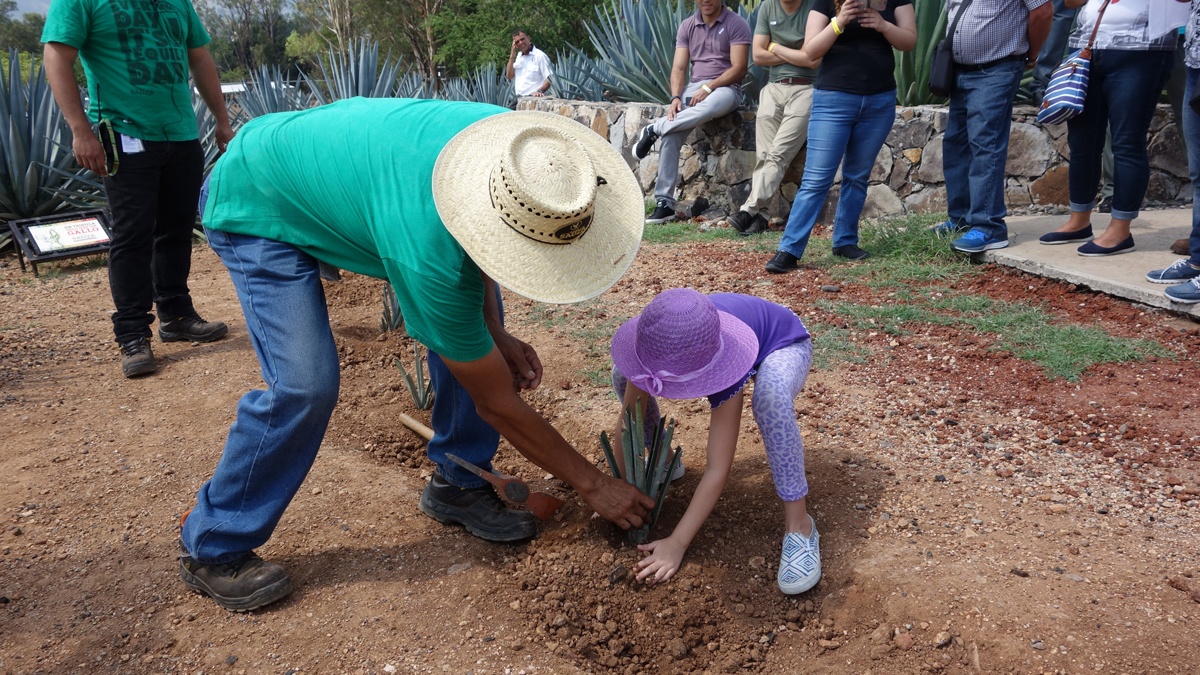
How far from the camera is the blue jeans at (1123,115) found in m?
3.89

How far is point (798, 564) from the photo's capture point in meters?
2.13

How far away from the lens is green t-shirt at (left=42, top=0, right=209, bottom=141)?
3525mm

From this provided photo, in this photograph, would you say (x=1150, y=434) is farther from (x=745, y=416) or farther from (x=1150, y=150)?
(x=1150, y=150)

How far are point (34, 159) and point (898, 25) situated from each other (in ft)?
21.1

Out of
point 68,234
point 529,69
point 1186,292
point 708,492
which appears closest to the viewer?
point 708,492

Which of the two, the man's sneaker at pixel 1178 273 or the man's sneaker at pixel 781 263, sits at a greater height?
the man's sneaker at pixel 1178 273

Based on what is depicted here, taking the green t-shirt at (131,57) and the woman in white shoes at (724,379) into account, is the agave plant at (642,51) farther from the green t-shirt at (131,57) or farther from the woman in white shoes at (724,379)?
the woman in white shoes at (724,379)

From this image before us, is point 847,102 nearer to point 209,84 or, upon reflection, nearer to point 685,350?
point 685,350

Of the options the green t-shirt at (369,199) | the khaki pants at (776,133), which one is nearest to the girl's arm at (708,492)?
the green t-shirt at (369,199)

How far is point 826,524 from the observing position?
7.85ft

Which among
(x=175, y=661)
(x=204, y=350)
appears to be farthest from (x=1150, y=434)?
(x=204, y=350)

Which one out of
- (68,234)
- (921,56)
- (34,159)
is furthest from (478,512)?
(34,159)

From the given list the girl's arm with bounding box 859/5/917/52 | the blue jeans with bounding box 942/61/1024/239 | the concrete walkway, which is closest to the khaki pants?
the girl's arm with bounding box 859/5/917/52

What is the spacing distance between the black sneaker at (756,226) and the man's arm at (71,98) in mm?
3824
